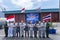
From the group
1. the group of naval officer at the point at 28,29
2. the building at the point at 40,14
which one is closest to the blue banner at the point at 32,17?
the building at the point at 40,14

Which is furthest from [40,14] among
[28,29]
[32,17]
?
[28,29]

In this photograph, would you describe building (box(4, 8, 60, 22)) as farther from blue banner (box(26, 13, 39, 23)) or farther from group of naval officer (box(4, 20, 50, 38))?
group of naval officer (box(4, 20, 50, 38))

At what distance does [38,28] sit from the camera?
2048 cm

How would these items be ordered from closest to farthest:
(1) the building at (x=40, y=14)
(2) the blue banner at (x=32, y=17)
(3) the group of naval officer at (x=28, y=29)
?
(3) the group of naval officer at (x=28, y=29), (1) the building at (x=40, y=14), (2) the blue banner at (x=32, y=17)

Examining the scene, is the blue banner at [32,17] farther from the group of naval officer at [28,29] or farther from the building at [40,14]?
the group of naval officer at [28,29]

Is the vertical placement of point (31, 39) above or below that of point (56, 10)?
below

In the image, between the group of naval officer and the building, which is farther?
the building

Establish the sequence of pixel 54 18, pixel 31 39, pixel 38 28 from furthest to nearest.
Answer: pixel 54 18 < pixel 38 28 < pixel 31 39

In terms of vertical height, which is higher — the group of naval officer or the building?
the building

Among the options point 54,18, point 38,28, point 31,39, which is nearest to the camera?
point 31,39

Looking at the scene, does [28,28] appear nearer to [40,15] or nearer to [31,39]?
[31,39]

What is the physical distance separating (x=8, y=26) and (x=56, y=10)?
134 ft

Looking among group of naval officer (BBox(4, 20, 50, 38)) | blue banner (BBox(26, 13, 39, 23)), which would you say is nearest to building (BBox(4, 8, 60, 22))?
blue banner (BBox(26, 13, 39, 23))

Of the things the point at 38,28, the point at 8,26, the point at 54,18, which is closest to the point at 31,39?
the point at 38,28
